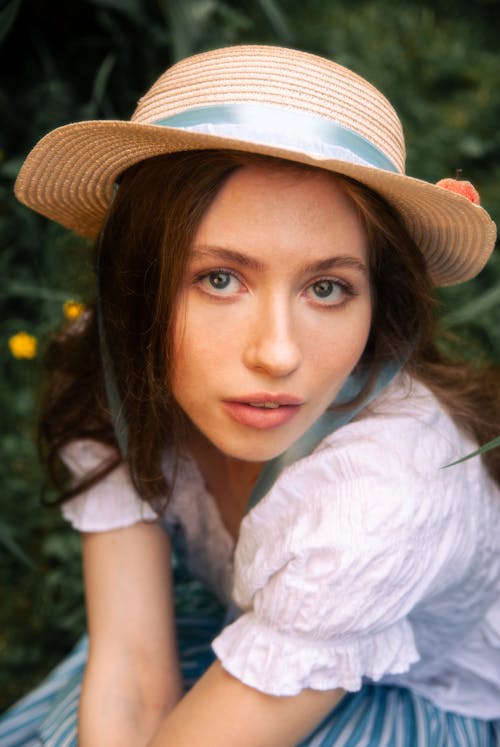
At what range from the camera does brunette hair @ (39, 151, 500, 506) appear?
1.06 metres

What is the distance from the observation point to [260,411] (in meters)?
1.10

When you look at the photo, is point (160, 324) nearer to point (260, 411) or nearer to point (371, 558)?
point (260, 411)

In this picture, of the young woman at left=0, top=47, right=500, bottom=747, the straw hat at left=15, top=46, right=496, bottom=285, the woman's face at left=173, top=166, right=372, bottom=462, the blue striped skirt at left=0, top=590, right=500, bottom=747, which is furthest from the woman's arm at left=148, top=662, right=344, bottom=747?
the straw hat at left=15, top=46, right=496, bottom=285

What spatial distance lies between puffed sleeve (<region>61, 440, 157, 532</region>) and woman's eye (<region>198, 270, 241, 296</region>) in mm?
511

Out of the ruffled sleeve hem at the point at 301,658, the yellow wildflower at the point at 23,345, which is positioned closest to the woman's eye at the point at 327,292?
the ruffled sleeve hem at the point at 301,658

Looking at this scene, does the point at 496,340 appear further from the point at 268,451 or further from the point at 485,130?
the point at 268,451

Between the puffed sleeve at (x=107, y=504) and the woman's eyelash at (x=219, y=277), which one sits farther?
the puffed sleeve at (x=107, y=504)

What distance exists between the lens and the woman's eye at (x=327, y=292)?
1082 mm

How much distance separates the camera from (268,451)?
3.79ft

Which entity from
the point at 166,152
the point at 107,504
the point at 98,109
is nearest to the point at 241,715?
the point at 107,504

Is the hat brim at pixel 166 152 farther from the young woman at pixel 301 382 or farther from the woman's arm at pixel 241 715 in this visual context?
the woman's arm at pixel 241 715

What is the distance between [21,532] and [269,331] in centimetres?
131

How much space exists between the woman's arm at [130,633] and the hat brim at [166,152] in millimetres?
557

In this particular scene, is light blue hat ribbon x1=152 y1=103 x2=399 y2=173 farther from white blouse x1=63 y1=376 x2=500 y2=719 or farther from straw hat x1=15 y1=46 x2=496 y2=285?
white blouse x1=63 y1=376 x2=500 y2=719
